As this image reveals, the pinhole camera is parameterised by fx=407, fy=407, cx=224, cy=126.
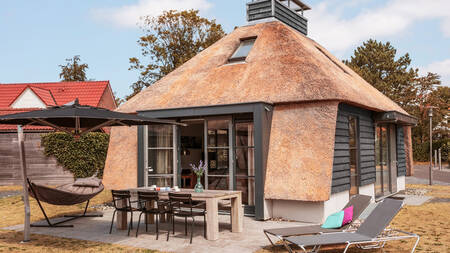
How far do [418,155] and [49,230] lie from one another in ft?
113

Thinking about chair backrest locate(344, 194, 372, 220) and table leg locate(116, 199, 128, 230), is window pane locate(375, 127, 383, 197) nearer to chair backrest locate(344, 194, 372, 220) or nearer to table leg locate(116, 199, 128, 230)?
chair backrest locate(344, 194, 372, 220)

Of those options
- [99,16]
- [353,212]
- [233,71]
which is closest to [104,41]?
[99,16]

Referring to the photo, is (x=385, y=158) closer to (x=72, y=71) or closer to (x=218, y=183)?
(x=218, y=183)

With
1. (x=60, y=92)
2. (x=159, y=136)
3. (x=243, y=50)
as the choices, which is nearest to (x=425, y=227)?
(x=159, y=136)

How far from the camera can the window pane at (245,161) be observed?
30.6 feet

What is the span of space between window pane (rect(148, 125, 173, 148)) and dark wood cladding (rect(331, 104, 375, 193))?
13.7 feet

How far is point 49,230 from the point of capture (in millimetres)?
8234

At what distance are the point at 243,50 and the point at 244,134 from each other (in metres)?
3.45

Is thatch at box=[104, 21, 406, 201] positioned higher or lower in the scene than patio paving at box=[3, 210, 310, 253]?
higher

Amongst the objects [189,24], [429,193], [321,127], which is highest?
[189,24]

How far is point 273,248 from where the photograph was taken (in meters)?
6.34

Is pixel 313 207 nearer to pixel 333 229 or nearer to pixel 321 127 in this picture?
pixel 321 127

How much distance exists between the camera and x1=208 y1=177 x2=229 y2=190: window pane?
966cm

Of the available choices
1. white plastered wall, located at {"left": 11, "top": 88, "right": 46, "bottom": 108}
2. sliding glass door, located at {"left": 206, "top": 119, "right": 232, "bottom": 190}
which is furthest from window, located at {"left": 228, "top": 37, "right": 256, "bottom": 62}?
white plastered wall, located at {"left": 11, "top": 88, "right": 46, "bottom": 108}
